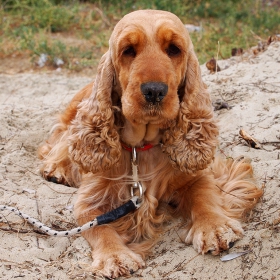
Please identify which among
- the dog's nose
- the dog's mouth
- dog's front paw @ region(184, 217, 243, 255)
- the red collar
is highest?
the dog's nose

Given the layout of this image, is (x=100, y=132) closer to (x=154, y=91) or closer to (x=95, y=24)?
(x=154, y=91)

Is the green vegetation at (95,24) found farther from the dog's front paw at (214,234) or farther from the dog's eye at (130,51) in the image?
the dog's front paw at (214,234)

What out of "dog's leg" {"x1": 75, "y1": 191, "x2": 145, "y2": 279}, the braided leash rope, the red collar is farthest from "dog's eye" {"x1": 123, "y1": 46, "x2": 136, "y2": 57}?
"dog's leg" {"x1": 75, "y1": 191, "x2": 145, "y2": 279}

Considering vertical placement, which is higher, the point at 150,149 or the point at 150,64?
the point at 150,64

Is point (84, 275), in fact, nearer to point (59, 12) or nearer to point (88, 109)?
point (88, 109)

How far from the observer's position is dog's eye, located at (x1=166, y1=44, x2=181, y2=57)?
3.04 m

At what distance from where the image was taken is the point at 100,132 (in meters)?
3.26

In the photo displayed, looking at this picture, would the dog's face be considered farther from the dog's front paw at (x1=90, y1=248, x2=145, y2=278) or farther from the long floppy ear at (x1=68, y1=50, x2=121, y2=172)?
the dog's front paw at (x1=90, y1=248, x2=145, y2=278)

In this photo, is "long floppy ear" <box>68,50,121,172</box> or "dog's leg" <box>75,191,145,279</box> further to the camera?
"long floppy ear" <box>68,50,121,172</box>

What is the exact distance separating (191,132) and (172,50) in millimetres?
503

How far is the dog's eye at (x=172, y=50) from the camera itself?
120 inches

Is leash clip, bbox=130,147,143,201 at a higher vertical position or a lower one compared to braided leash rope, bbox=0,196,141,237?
higher

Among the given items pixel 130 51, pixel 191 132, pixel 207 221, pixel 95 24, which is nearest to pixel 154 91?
pixel 130 51

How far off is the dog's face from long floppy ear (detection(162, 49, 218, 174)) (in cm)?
8
